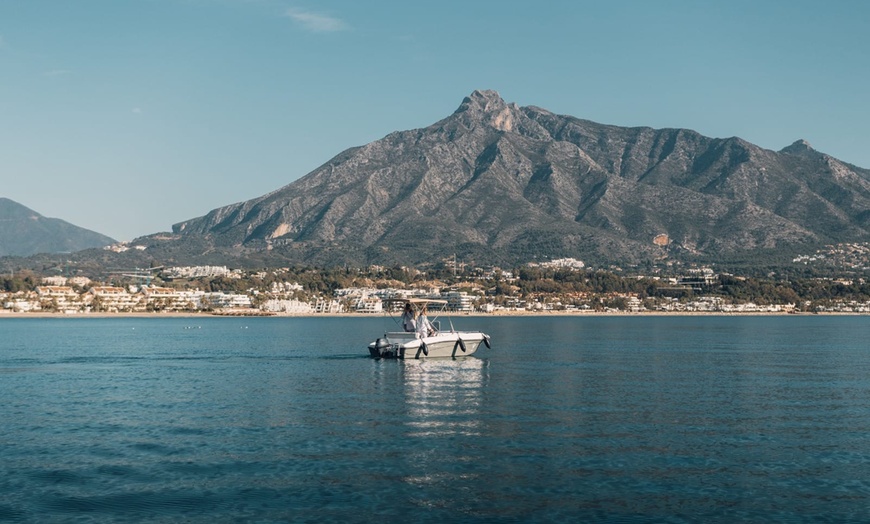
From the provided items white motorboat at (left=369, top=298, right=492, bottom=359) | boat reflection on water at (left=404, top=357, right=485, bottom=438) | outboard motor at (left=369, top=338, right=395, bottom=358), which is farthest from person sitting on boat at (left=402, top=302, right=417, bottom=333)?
boat reflection on water at (left=404, top=357, right=485, bottom=438)

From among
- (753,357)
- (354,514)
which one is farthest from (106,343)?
(354,514)

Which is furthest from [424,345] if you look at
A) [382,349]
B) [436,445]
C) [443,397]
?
[436,445]

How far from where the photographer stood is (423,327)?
86.9 metres

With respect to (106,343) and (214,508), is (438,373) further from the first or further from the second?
(106,343)

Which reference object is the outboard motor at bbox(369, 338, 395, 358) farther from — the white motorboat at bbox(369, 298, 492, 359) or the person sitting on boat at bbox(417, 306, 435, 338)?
the person sitting on boat at bbox(417, 306, 435, 338)

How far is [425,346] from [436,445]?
45885 mm

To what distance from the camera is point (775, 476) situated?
1286 inches

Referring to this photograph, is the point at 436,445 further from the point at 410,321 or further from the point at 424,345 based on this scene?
the point at 410,321

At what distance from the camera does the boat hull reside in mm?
83875

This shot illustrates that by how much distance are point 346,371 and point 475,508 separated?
155 ft

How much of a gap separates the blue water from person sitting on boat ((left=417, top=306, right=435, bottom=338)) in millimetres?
10262

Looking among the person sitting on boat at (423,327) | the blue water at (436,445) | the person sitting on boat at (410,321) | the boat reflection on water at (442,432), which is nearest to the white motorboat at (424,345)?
the person sitting on boat at (423,327)

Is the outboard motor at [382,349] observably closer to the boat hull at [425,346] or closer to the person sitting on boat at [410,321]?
the boat hull at [425,346]

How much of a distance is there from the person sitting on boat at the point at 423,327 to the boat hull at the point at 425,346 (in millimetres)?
895
